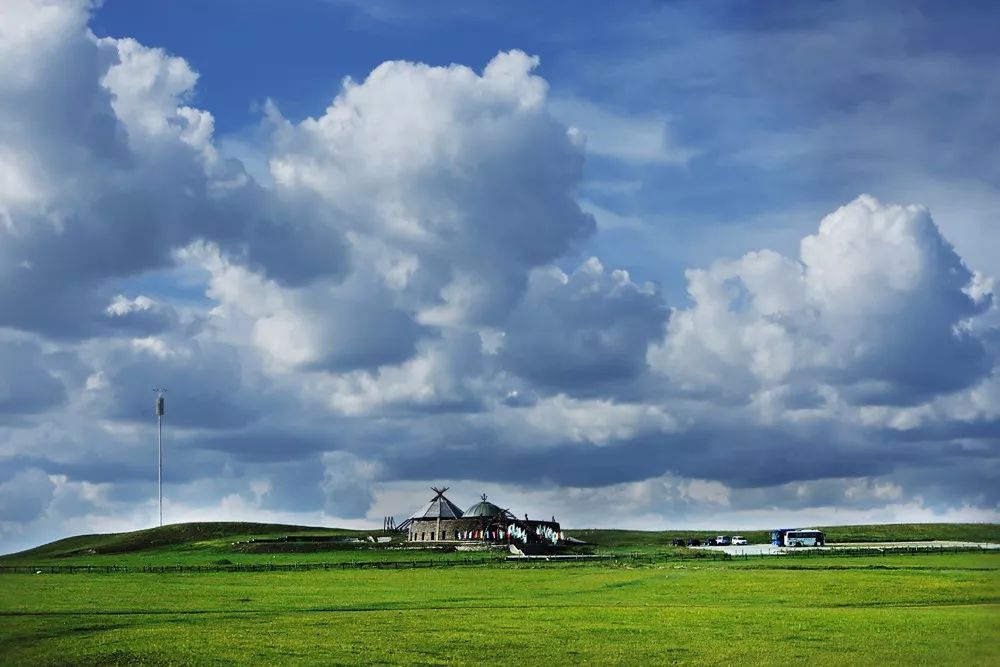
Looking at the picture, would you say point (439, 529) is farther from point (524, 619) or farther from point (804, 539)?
point (524, 619)

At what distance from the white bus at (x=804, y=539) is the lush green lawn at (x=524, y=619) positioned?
77588 mm

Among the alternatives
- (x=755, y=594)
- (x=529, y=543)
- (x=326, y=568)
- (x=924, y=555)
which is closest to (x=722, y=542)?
(x=529, y=543)

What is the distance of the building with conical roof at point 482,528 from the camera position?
18125 cm

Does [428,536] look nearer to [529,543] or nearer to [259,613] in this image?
[529,543]

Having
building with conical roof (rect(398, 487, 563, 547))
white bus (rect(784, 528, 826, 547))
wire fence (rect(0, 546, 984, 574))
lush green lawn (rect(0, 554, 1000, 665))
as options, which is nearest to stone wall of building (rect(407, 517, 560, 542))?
building with conical roof (rect(398, 487, 563, 547))

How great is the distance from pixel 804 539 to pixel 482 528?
176ft

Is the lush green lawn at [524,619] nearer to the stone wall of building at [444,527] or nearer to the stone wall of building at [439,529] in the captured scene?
the stone wall of building at [444,527]

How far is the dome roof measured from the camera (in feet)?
641

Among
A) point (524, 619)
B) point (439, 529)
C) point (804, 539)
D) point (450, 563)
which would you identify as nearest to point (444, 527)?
point (439, 529)

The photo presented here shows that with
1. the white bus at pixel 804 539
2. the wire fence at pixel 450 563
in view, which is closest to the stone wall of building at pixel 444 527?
the white bus at pixel 804 539

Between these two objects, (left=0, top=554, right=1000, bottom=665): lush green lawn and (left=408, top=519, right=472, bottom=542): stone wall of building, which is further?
(left=408, top=519, right=472, bottom=542): stone wall of building

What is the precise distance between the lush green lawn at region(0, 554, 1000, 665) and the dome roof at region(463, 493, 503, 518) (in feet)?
319

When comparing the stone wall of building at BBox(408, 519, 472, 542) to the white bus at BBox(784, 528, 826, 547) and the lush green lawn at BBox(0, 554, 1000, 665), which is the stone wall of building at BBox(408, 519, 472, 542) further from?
the lush green lawn at BBox(0, 554, 1000, 665)

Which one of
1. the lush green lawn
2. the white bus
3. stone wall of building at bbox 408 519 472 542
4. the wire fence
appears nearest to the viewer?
the lush green lawn
